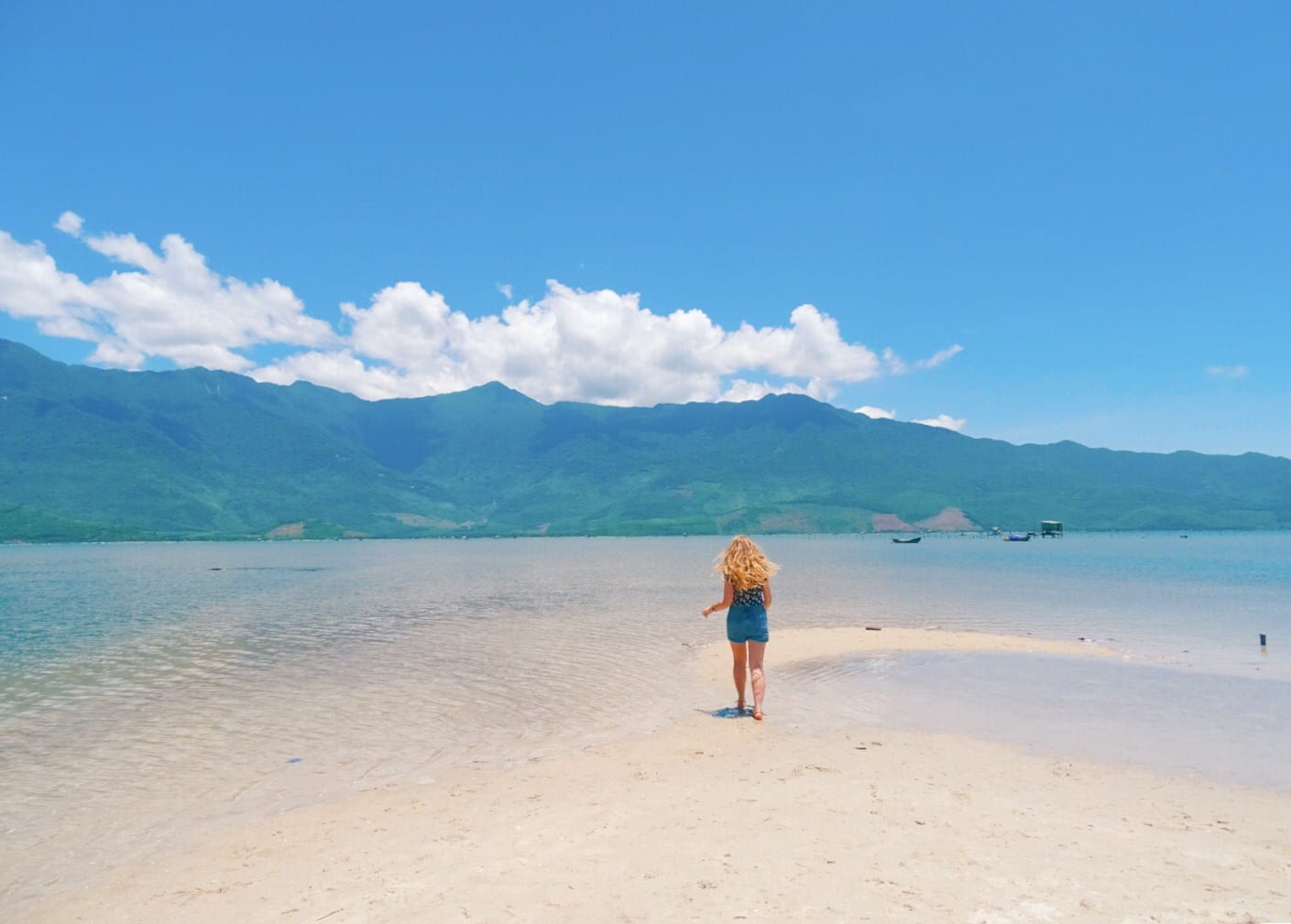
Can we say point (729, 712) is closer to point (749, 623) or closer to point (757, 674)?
point (757, 674)

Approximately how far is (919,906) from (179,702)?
19821 mm

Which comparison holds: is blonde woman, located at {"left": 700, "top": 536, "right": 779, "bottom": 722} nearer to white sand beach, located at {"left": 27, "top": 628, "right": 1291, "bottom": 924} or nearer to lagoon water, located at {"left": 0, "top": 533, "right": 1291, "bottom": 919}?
lagoon water, located at {"left": 0, "top": 533, "right": 1291, "bottom": 919}

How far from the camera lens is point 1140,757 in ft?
44.1

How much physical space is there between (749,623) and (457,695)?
9.06m

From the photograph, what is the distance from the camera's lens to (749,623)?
15.9m

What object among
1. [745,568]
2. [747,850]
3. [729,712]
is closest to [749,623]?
[745,568]

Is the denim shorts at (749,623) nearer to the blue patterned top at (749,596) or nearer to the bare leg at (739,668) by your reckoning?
the blue patterned top at (749,596)

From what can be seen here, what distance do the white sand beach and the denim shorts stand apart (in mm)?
2801

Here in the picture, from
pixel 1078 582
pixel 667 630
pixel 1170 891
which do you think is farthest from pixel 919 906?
pixel 1078 582

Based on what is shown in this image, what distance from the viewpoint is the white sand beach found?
749 cm

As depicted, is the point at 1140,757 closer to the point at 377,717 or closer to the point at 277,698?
the point at 377,717

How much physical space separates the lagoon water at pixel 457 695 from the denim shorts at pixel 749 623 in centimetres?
229

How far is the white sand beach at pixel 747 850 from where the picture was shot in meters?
7.49

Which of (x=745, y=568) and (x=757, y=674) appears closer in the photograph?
(x=745, y=568)
